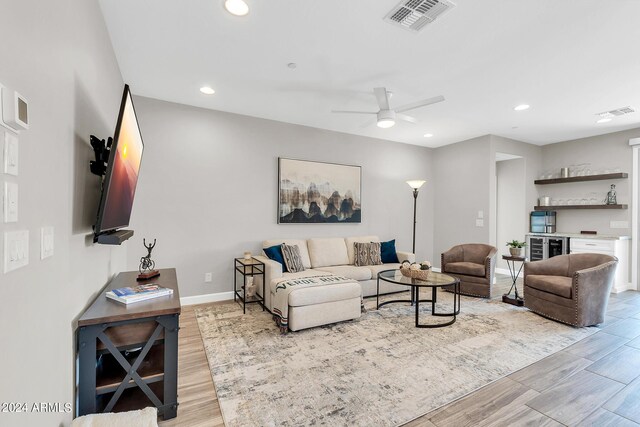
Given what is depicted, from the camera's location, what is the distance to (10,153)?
2.97 feet

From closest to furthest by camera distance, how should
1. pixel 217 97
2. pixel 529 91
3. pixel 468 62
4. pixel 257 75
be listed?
pixel 468 62 → pixel 257 75 → pixel 529 91 → pixel 217 97

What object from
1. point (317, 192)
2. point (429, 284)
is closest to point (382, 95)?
point (317, 192)

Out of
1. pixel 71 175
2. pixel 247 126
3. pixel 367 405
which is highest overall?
pixel 247 126

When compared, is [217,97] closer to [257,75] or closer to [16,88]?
[257,75]

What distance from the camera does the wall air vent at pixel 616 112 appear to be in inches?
158

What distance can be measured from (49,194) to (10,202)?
1.26 feet

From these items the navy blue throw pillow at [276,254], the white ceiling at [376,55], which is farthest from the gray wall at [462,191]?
the navy blue throw pillow at [276,254]

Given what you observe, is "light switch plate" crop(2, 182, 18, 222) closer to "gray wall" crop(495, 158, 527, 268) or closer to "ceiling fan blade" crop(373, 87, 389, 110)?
"ceiling fan blade" crop(373, 87, 389, 110)

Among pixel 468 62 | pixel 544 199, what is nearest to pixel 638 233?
pixel 544 199

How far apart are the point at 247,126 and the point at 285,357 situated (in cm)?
318

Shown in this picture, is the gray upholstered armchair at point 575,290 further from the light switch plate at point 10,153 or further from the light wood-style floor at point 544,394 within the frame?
the light switch plate at point 10,153

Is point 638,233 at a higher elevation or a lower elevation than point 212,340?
higher

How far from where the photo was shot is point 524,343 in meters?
2.93

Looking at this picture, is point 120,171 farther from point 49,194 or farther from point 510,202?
point 510,202
